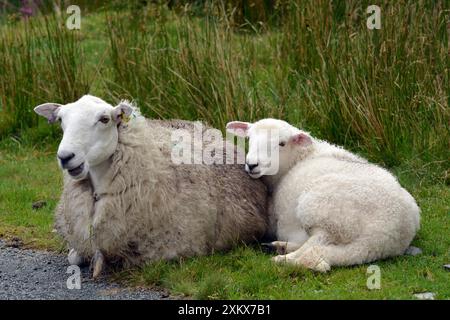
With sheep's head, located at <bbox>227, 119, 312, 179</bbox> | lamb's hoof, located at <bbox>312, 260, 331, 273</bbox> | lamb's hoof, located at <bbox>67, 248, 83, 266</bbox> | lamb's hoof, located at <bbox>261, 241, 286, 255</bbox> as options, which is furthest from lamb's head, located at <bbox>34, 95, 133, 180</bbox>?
lamb's hoof, located at <bbox>312, 260, 331, 273</bbox>

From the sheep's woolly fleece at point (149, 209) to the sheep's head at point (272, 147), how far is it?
293mm

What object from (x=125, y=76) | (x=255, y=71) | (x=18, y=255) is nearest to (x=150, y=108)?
(x=125, y=76)

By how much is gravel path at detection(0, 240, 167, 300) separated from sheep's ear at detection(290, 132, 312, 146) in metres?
1.63

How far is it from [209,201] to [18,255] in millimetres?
1536

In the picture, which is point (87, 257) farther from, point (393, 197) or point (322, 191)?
point (393, 197)

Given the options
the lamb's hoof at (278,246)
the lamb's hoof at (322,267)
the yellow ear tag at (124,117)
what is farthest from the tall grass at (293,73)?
the yellow ear tag at (124,117)

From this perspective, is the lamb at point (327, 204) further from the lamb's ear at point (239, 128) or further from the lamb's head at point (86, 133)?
the lamb's head at point (86, 133)

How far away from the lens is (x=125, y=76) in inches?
388

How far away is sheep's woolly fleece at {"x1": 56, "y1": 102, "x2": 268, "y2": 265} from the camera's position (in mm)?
6164

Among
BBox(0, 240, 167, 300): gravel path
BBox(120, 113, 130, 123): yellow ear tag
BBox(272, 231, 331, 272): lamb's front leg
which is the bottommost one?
BBox(0, 240, 167, 300): gravel path

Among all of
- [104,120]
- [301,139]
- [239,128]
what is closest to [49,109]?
[104,120]

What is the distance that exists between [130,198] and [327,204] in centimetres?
131

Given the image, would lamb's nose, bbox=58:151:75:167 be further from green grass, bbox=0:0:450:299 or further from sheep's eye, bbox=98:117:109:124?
green grass, bbox=0:0:450:299

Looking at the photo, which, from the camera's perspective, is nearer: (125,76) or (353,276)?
(353,276)
